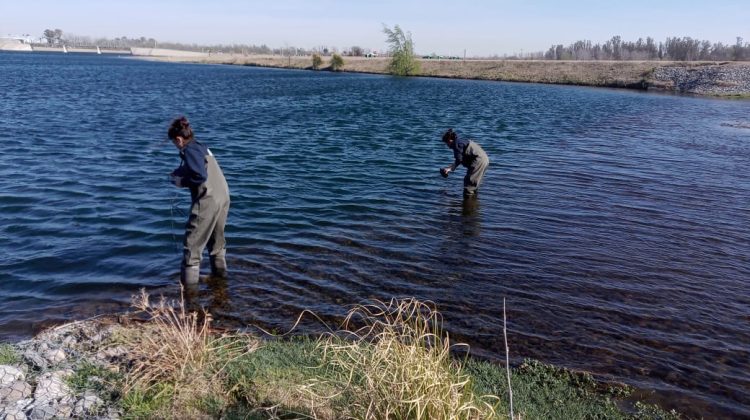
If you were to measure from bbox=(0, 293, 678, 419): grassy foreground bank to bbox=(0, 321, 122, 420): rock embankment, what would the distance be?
14 millimetres

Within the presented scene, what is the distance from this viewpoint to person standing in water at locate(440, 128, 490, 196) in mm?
13508

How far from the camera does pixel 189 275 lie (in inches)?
327

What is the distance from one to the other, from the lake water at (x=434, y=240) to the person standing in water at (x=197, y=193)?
2.21ft

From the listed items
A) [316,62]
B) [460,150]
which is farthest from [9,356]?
[316,62]

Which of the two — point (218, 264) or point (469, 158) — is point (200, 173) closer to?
point (218, 264)

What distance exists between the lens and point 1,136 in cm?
2064

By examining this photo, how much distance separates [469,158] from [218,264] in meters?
7.15

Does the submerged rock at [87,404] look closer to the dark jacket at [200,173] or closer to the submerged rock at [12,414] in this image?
the submerged rock at [12,414]

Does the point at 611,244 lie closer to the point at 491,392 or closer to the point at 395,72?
the point at 491,392

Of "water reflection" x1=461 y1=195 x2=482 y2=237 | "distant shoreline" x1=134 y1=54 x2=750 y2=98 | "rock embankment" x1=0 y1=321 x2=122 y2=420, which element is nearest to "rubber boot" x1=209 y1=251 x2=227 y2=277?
"rock embankment" x1=0 y1=321 x2=122 y2=420

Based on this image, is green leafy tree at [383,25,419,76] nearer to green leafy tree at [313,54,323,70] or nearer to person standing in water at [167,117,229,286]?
green leafy tree at [313,54,323,70]

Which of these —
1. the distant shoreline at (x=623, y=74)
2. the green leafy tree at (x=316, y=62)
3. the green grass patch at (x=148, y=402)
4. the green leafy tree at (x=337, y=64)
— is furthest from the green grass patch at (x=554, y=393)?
the green leafy tree at (x=316, y=62)

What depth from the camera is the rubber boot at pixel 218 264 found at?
29.1 feet

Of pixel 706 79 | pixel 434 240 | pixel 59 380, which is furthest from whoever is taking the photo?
pixel 706 79
